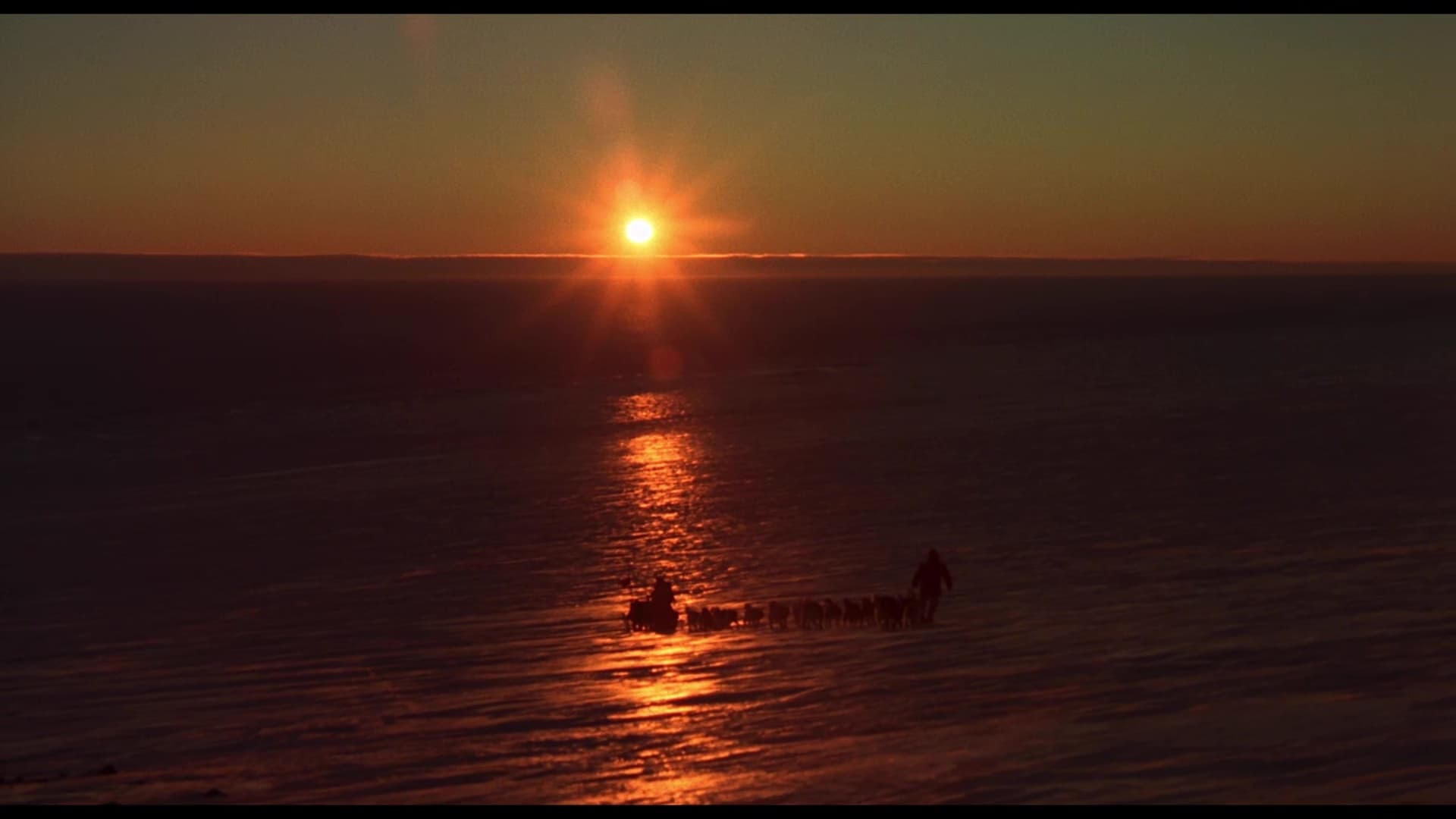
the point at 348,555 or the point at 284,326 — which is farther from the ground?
the point at 284,326

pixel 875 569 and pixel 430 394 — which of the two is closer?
pixel 875 569

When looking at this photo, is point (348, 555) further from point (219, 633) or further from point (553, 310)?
point (553, 310)

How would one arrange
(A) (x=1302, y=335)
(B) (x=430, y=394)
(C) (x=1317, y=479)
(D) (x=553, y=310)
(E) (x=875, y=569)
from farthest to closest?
(D) (x=553, y=310), (A) (x=1302, y=335), (B) (x=430, y=394), (C) (x=1317, y=479), (E) (x=875, y=569)

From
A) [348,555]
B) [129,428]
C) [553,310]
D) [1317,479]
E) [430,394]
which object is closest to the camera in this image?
[348,555]

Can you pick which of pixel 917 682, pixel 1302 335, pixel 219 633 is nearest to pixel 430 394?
pixel 219 633

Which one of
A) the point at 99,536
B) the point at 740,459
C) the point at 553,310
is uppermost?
the point at 553,310

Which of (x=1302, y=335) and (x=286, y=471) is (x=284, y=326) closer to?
(x=1302, y=335)

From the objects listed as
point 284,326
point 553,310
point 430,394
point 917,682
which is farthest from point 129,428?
point 553,310
